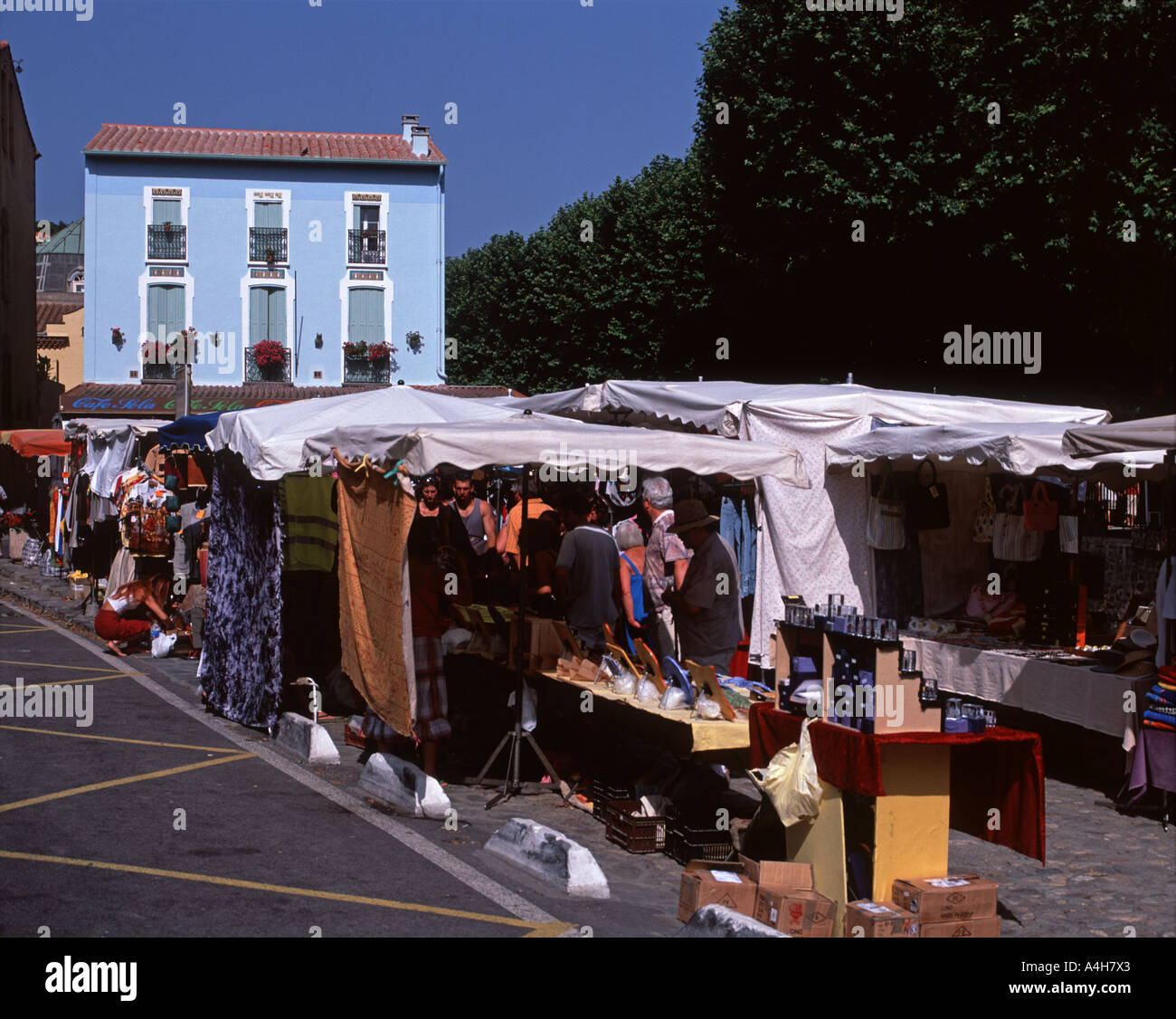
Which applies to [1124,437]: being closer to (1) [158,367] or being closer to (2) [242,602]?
(2) [242,602]

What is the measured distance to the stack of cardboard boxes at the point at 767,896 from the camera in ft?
19.5

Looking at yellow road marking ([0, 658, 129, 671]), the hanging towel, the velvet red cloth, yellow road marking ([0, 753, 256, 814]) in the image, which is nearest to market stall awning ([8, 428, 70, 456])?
yellow road marking ([0, 658, 129, 671])

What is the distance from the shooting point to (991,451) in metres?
10.3

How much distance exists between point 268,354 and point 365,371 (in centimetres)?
291

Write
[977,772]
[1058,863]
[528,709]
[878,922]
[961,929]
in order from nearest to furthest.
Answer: [878,922] < [961,929] < [977,772] < [1058,863] < [528,709]

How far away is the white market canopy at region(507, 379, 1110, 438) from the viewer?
1223 cm

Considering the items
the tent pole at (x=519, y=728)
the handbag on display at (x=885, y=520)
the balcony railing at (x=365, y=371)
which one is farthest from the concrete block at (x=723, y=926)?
the balcony railing at (x=365, y=371)

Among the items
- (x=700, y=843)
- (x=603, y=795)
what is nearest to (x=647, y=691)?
(x=603, y=795)

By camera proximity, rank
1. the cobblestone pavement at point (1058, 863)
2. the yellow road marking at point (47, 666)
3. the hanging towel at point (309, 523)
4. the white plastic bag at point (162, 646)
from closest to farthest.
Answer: the cobblestone pavement at point (1058, 863)
the hanging towel at point (309, 523)
the yellow road marking at point (47, 666)
the white plastic bag at point (162, 646)

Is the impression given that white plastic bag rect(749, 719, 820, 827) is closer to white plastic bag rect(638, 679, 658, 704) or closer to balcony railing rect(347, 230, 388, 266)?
white plastic bag rect(638, 679, 658, 704)

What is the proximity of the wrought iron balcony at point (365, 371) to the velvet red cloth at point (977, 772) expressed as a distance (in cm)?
3388

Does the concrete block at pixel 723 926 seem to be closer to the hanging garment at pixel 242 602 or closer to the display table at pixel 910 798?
the display table at pixel 910 798

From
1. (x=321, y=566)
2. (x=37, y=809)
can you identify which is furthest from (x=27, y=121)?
(x=37, y=809)
